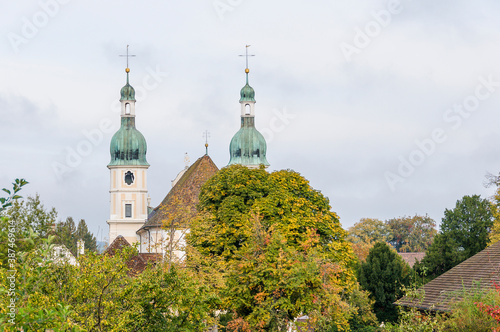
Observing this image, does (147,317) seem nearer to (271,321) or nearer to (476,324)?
(476,324)

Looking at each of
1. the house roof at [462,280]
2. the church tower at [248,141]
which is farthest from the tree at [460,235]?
the church tower at [248,141]

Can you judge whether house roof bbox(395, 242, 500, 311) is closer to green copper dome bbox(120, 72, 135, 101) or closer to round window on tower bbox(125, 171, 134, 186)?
round window on tower bbox(125, 171, 134, 186)

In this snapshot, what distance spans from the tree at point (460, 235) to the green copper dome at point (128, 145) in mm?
51256

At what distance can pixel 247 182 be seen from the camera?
143 feet

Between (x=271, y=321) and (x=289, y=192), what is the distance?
47.6 ft

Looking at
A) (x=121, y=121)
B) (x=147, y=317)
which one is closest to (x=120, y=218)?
(x=121, y=121)

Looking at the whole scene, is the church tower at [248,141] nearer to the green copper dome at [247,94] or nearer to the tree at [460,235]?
the green copper dome at [247,94]

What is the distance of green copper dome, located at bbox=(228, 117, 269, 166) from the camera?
98.4 meters

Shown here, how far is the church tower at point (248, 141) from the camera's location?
98.4 meters

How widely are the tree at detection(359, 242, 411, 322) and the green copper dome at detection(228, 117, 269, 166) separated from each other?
51.0 meters

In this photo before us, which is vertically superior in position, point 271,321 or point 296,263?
point 296,263

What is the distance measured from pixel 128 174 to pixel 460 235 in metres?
53.5

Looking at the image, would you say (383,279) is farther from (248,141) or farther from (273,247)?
(248,141)

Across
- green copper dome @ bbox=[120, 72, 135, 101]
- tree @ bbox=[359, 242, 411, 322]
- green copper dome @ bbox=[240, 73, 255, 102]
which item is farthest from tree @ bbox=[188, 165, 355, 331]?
green copper dome @ bbox=[240, 73, 255, 102]
